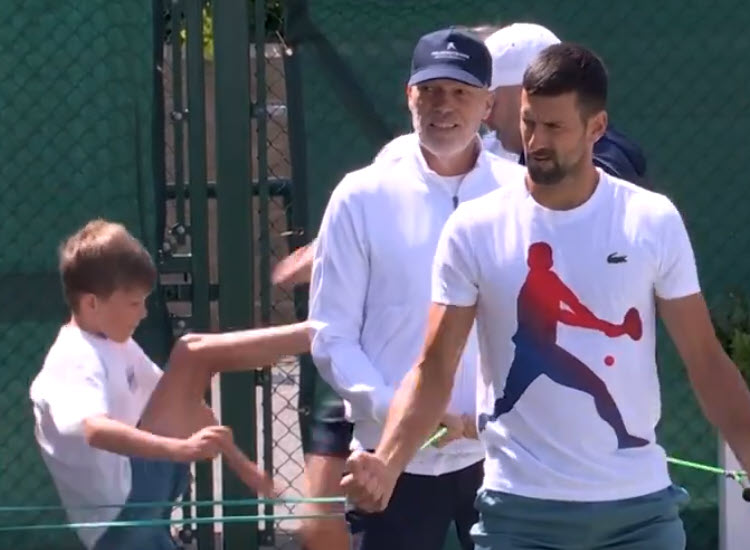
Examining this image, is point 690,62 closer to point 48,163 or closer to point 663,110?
point 663,110

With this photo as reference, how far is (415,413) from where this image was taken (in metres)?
3.45

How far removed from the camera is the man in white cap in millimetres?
4155

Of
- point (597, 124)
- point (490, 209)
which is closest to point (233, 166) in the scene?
point (490, 209)

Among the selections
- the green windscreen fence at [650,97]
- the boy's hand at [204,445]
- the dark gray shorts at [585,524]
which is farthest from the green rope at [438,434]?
the green windscreen fence at [650,97]

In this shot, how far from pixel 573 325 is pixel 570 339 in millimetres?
30

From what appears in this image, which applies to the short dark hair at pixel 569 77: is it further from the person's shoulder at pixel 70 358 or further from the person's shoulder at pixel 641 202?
the person's shoulder at pixel 70 358

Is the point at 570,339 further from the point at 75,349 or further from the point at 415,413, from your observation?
the point at 75,349

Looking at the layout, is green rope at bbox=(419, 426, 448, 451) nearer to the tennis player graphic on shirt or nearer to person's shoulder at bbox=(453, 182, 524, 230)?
the tennis player graphic on shirt

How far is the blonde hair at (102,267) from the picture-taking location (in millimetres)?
4332

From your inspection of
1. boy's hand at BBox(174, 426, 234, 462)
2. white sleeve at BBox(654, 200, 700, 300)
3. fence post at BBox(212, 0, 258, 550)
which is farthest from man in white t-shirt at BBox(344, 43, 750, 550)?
fence post at BBox(212, 0, 258, 550)

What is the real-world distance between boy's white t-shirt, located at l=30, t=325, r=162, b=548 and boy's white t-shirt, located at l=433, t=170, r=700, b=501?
1.24 m

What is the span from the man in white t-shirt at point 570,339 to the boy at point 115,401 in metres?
1.03

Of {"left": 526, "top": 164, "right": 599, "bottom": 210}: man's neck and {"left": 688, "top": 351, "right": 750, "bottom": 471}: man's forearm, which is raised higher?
{"left": 526, "top": 164, "right": 599, "bottom": 210}: man's neck

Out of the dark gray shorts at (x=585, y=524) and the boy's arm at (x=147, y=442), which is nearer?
the dark gray shorts at (x=585, y=524)
